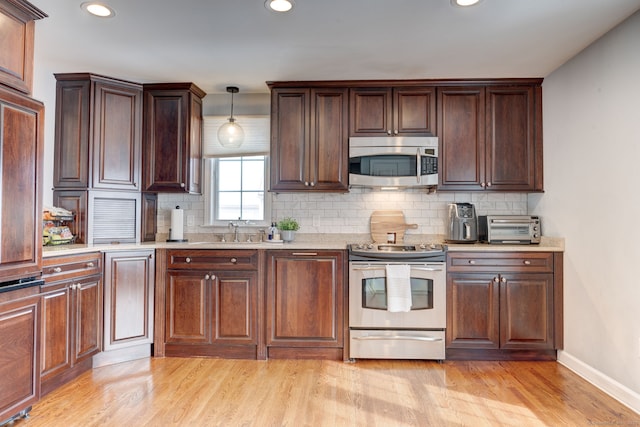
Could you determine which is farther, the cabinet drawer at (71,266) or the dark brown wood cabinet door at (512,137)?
the dark brown wood cabinet door at (512,137)

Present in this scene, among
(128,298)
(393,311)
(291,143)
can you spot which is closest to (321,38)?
(291,143)

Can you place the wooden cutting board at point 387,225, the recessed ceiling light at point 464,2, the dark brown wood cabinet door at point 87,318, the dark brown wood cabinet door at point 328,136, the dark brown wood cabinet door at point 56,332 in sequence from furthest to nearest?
1. the wooden cutting board at point 387,225
2. the dark brown wood cabinet door at point 328,136
3. the dark brown wood cabinet door at point 87,318
4. the dark brown wood cabinet door at point 56,332
5. the recessed ceiling light at point 464,2

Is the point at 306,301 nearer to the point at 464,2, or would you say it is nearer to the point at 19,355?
the point at 19,355

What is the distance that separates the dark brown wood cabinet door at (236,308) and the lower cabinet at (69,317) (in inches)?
34.1

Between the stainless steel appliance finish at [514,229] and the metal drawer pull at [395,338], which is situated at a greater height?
the stainless steel appliance finish at [514,229]

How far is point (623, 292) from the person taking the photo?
2.53 metres

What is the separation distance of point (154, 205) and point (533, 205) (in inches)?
139

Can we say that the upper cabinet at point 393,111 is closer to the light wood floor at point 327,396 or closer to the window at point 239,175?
the window at point 239,175

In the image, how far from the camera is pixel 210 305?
326cm

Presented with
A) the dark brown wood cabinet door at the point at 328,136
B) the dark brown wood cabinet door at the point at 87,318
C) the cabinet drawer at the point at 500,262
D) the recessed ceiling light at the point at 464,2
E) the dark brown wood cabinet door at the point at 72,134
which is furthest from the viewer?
the dark brown wood cabinet door at the point at 328,136

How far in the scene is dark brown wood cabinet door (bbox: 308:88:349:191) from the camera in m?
3.54

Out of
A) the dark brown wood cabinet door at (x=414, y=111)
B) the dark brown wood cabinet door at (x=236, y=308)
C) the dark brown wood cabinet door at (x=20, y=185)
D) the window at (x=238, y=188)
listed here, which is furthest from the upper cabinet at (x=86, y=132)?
the dark brown wood cabinet door at (x=414, y=111)

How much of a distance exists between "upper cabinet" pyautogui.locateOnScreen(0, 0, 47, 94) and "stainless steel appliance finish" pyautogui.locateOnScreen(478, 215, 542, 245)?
3434 millimetres

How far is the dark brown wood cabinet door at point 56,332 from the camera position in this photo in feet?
8.24
